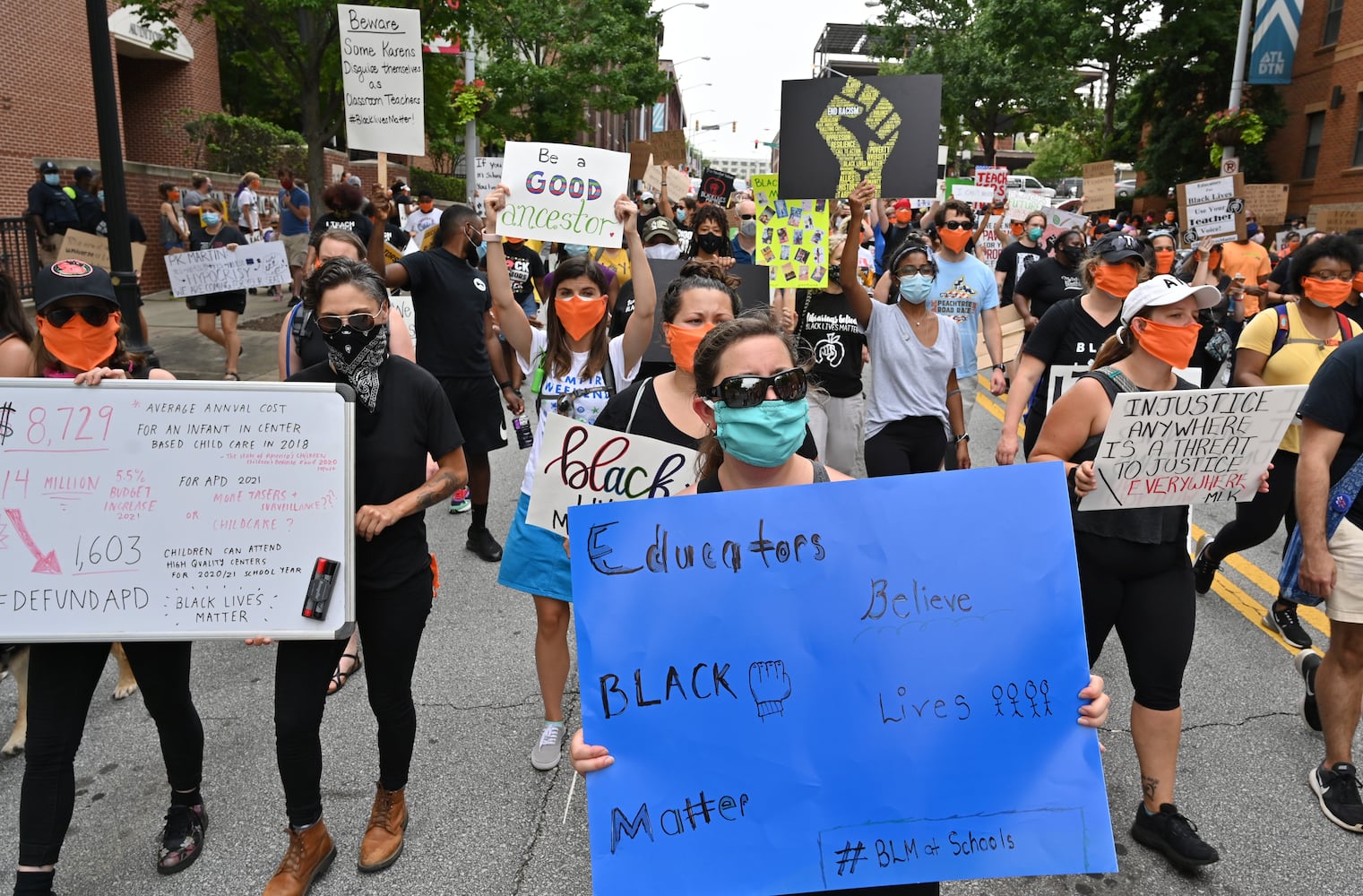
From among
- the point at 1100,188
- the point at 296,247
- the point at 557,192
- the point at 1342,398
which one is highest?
the point at 1100,188

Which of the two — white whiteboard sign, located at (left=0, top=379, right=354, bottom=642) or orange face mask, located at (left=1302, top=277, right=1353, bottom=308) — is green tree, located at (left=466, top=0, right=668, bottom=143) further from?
white whiteboard sign, located at (left=0, top=379, right=354, bottom=642)

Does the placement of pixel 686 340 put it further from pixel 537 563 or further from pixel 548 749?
pixel 548 749

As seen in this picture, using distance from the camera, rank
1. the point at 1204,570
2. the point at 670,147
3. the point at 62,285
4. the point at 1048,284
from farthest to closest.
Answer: the point at 670,147
the point at 1048,284
the point at 1204,570
the point at 62,285

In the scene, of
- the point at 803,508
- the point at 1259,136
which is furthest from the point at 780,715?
the point at 1259,136

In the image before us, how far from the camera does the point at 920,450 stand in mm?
5145

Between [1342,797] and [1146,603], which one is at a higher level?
[1146,603]

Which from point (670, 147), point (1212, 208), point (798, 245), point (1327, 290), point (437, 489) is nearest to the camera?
point (437, 489)

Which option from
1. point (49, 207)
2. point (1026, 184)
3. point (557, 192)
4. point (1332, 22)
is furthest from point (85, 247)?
point (1332, 22)

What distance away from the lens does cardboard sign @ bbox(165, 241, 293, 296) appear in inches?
347

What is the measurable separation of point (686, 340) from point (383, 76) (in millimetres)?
5335

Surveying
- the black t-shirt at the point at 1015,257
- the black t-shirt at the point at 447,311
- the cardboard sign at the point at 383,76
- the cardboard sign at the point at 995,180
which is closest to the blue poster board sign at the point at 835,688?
the black t-shirt at the point at 447,311

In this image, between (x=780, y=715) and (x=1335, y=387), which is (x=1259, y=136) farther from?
(x=780, y=715)

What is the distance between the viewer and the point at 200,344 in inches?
480

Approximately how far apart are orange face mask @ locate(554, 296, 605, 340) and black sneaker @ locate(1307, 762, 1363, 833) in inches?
135
